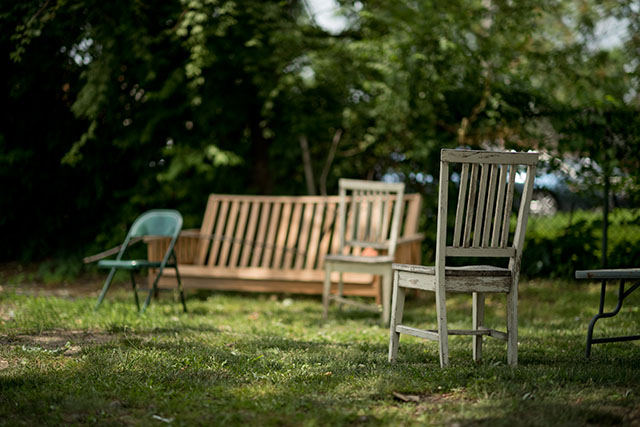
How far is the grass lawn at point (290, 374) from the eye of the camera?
2863 millimetres

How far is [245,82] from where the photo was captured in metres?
8.23

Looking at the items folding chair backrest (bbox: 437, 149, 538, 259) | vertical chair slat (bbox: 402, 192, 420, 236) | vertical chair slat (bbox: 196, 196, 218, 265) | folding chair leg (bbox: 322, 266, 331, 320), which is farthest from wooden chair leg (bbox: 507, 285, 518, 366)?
vertical chair slat (bbox: 196, 196, 218, 265)

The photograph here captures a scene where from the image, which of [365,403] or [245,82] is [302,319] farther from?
[245,82]

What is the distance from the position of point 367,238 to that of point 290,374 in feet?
10.5

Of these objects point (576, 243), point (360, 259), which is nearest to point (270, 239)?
point (360, 259)

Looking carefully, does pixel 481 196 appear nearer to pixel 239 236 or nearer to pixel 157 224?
pixel 157 224

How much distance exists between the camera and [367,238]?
662 centimetres

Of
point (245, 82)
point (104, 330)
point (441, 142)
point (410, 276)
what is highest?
point (245, 82)

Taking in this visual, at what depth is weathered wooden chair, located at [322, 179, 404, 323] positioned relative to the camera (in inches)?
224

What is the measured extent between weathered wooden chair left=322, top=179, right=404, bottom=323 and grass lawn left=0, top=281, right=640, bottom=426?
0.35 m

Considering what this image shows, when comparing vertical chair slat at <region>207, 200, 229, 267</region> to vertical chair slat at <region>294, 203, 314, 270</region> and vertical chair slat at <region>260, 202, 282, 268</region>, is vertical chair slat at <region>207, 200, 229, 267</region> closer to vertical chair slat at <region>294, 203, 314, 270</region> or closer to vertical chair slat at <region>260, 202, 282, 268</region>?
vertical chair slat at <region>260, 202, 282, 268</region>

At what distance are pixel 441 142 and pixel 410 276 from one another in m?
3.82

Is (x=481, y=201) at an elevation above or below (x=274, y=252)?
above

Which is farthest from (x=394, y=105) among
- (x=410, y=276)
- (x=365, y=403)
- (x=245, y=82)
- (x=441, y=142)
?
(x=365, y=403)
